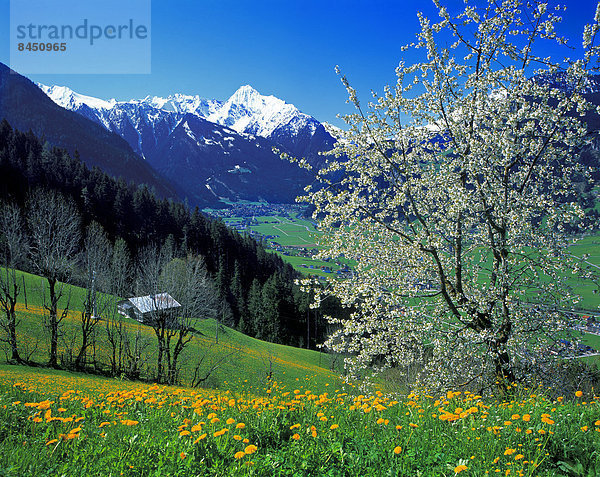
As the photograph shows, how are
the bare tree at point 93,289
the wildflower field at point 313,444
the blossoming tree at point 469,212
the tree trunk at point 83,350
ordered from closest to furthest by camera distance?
the wildflower field at point 313,444 → the blossoming tree at point 469,212 → the tree trunk at point 83,350 → the bare tree at point 93,289

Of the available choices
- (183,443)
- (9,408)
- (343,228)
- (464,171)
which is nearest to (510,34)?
(464,171)

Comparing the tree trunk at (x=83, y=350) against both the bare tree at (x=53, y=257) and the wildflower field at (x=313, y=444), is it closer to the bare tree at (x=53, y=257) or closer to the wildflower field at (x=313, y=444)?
the bare tree at (x=53, y=257)

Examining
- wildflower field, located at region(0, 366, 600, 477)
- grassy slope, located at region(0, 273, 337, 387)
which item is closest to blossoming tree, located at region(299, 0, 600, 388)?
wildflower field, located at region(0, 366, 600, 477)

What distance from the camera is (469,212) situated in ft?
29.3

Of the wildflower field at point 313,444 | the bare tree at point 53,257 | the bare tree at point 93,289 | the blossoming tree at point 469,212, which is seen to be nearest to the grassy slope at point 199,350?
the bare tree at point 53,257

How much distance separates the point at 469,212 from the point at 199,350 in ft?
133

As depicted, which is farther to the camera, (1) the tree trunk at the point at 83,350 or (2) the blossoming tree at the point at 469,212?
(1) the tree trunk at the point at 83,350

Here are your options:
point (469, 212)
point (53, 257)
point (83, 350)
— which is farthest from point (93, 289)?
point (469, 212)

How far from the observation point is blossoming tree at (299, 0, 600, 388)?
841cm

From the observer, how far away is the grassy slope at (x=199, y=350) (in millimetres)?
33781

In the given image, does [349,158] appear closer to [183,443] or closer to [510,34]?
[510,34]

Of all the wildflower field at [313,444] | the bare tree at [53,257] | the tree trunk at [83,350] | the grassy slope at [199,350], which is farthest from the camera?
the grassy slope at [199,350]

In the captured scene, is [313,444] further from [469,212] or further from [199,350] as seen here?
[199,350]

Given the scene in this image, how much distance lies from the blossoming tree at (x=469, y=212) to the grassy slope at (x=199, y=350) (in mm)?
16977
